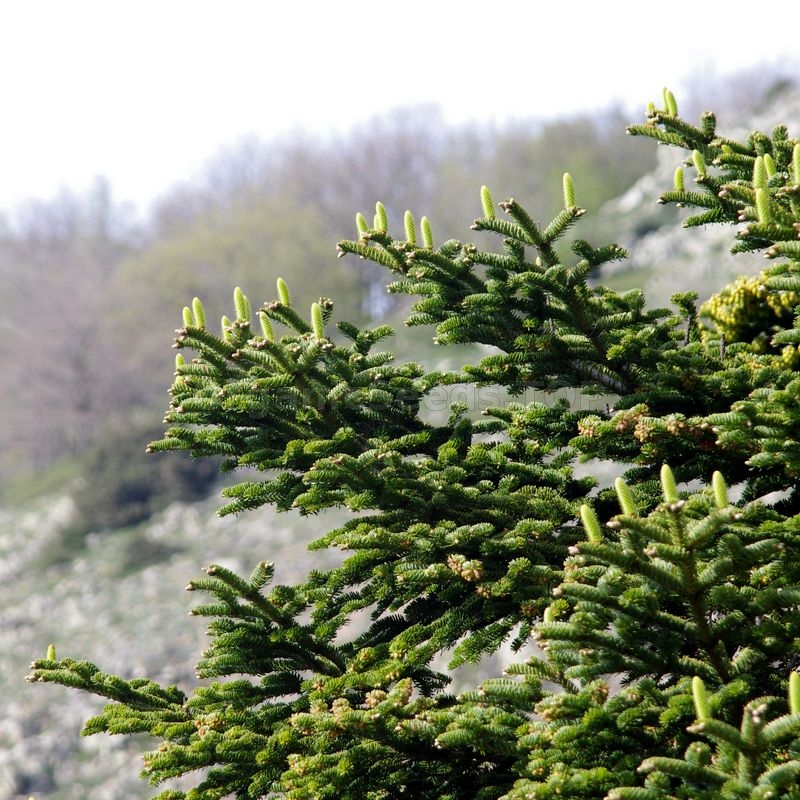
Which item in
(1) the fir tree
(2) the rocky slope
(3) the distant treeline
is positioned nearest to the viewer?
(1) the fir tree

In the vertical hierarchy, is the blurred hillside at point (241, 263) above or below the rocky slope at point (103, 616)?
above

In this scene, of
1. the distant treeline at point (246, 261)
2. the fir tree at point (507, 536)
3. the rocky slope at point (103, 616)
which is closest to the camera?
the fir tree at point (507, 536)

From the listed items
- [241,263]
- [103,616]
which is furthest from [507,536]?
[241,263]

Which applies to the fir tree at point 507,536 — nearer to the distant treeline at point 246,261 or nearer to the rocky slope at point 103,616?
the rocky slope at point 103,616

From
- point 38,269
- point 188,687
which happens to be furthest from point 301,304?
point 38,269

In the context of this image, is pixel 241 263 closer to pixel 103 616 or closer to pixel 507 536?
pixel 103 616

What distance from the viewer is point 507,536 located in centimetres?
360

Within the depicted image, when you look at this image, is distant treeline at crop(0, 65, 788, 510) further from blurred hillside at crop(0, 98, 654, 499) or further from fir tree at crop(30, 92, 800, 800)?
fir tree at crop(30, 92, 800, 800)

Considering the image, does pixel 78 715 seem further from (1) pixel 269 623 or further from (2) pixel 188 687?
(1) pixel 269 623

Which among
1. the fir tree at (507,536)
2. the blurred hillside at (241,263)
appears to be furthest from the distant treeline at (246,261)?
the fir tree at (507,536)

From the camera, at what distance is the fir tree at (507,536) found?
2879 mm

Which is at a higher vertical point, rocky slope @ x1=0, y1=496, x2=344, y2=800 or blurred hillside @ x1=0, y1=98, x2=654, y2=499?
blurred hillside @ x1=0, y1=98, x2=654, y2=499

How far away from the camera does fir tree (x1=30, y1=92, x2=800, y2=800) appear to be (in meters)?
2.88

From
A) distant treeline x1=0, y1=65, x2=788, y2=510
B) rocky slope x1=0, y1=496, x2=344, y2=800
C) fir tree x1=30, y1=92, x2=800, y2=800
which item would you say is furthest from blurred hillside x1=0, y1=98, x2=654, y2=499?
fir tree x1=30, y1=92, x2=800, y2=800
